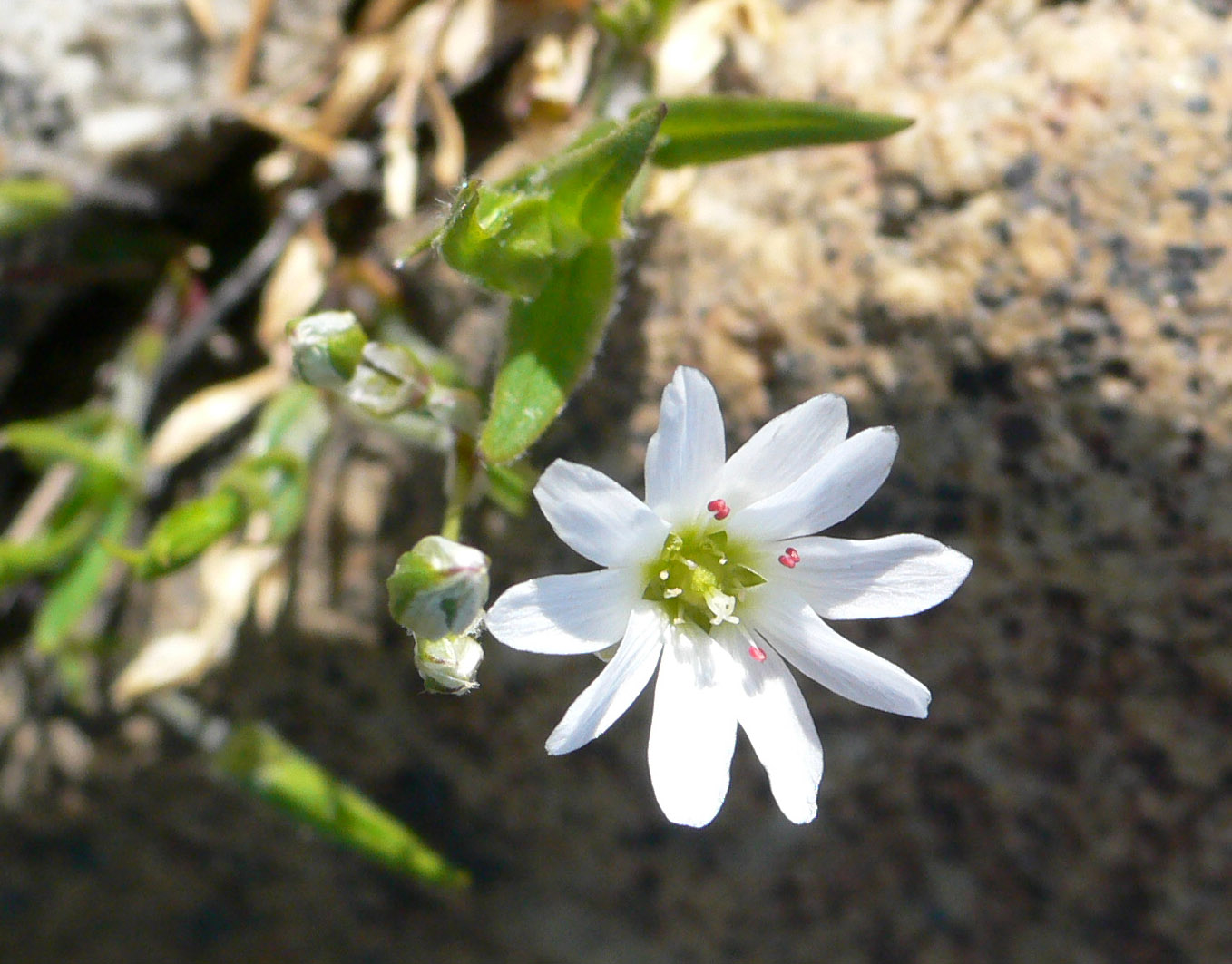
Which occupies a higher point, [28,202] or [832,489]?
[28,202]

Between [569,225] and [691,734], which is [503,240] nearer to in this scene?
[569,225]

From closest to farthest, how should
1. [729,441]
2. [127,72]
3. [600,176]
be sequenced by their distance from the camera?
[600,176] < [729,441] < [127,72]

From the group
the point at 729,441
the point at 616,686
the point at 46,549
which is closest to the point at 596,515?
the point at 616,686

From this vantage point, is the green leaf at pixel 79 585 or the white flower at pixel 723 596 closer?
the white flower at pixel 723 596

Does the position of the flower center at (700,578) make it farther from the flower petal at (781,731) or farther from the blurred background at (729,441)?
the blurred background at (729,441)

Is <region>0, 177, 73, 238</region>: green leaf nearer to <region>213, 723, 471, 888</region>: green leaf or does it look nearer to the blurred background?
the blurred background

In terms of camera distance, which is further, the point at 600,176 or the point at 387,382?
the point at 387,382

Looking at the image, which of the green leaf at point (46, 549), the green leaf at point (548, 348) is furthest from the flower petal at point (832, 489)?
the green leaf at point (46, 549)
